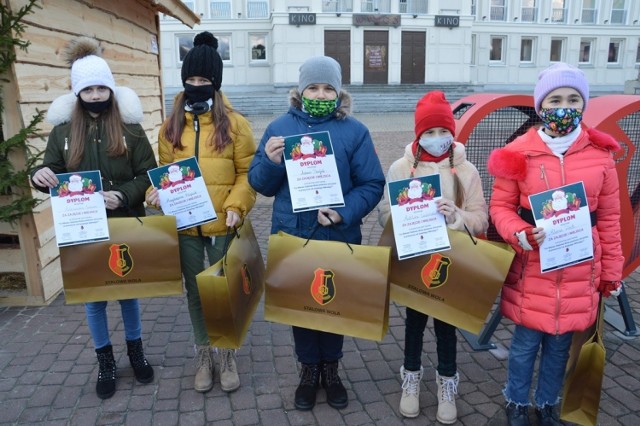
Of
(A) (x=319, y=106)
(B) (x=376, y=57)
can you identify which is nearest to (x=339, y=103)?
(A) (x=319, y=106)

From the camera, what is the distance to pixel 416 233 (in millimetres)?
2539

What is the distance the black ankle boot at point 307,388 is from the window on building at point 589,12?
116ft

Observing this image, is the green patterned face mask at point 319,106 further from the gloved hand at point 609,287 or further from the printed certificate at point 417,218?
the gloved hand at point 609,287

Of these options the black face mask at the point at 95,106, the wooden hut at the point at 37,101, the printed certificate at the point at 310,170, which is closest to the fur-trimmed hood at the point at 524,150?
the printed certificate at the point at 310,170

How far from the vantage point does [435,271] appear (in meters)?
2.61

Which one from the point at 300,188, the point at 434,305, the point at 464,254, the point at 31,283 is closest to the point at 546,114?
the point at 464,254

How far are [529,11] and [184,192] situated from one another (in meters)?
33.8

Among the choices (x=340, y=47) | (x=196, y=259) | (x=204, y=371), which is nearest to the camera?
(x=196, y=259)

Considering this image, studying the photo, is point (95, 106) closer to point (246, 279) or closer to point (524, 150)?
point (246, 279)

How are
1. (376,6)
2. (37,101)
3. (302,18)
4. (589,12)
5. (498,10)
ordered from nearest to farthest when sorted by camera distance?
(37,101) → (302,18) → (376,6) → (498,10) → (589,12)

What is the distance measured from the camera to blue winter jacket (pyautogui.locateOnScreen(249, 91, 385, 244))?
2.72 meters

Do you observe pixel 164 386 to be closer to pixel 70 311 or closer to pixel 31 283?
pixel 70 311

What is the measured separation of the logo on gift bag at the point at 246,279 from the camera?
2.80 m

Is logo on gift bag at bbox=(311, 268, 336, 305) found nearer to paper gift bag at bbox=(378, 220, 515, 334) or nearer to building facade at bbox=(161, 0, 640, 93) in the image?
paper gift bag at bbox=(378, 220, 515, 334)
